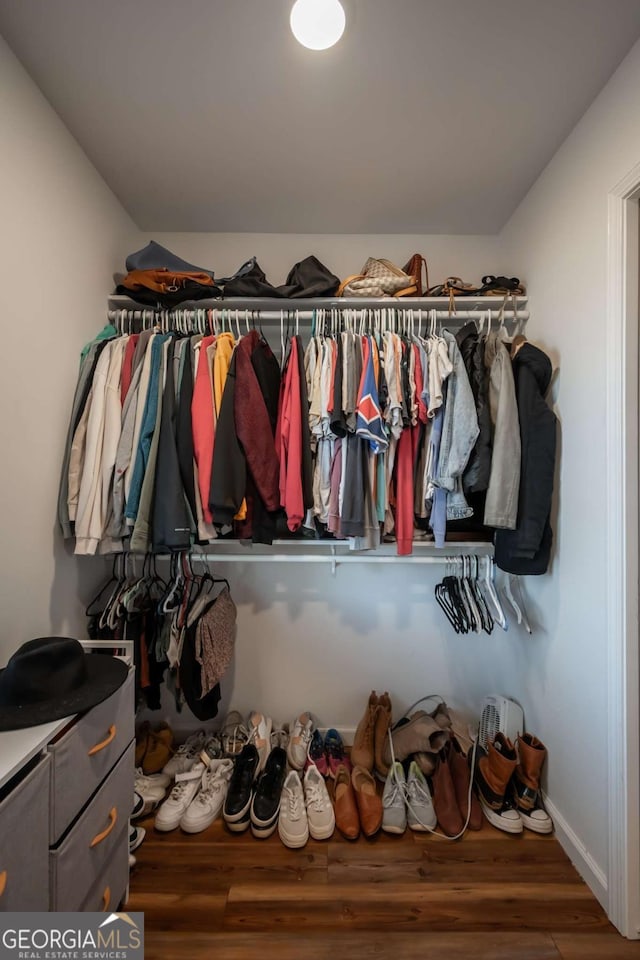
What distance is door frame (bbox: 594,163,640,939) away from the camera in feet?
3.59

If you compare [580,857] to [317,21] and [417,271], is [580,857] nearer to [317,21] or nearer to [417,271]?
[417,271]

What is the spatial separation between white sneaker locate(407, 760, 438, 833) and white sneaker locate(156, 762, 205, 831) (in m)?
0.89

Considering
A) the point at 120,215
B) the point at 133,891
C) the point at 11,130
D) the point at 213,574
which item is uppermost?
the point at 120,215

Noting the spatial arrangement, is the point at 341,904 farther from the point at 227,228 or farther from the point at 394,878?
the point at 227,228

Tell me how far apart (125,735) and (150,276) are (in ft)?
5.75

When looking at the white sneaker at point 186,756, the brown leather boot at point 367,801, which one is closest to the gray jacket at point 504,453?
the brown leather boot at point 367,801

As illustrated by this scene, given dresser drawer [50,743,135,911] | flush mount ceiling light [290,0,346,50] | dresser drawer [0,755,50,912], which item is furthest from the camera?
flush mount ceiling light [290,0,346,50]

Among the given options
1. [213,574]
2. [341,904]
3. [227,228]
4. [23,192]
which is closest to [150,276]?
[23,192]

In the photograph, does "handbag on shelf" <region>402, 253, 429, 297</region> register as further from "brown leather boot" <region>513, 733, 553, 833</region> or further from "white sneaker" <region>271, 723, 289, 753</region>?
"white sneaker" <region>271, 723, 289, 753</region>

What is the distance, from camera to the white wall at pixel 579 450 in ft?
3.91

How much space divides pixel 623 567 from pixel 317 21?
69.6 inches

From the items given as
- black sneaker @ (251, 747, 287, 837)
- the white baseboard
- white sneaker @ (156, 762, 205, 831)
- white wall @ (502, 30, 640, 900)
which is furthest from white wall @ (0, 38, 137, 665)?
the white baseboard

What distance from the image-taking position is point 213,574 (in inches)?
74.9

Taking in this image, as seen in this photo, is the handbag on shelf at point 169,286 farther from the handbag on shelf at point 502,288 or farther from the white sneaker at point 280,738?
the white sneaker at point 280,738
